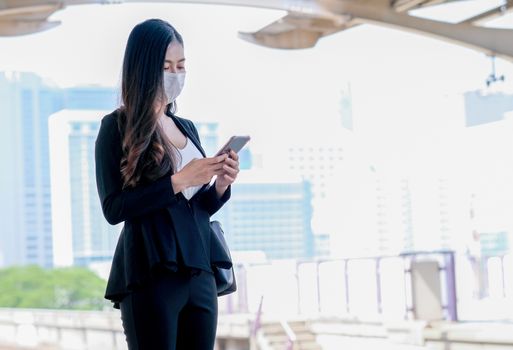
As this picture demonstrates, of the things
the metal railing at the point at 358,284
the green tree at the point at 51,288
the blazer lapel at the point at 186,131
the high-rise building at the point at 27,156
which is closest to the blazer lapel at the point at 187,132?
the blazer lapel at the point at 186,131

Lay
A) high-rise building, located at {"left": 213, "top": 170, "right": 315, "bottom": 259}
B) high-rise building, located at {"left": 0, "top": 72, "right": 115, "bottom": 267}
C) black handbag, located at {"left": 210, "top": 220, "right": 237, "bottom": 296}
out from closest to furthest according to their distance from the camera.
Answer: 1. black handbag, located at {"left": 210, "top": 220, "right": 237, "bottom": 296}
2. high-rise building, located at {"left": 0, "top": 72, "right": 115, "bottom": 267}
3. high-rise building, located at {"left": 213, "top": 170, "right": 315, "bottom": 259}

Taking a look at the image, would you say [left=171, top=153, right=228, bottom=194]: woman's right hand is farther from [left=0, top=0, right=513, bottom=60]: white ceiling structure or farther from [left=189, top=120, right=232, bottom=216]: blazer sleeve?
[left=0, top=0, right=513, bottom=60]: white ceiling structure

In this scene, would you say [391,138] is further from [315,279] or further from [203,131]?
[203,131]

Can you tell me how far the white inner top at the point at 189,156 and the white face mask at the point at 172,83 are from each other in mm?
73

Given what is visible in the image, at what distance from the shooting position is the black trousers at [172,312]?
1172 millimetres

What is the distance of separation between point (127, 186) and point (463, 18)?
4.16 meters

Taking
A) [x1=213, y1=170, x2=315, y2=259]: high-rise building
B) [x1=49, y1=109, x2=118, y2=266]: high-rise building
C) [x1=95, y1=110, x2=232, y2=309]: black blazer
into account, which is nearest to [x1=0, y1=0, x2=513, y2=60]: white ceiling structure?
[x1=49, y1=109, x2=118, y2=266]: high-rise building

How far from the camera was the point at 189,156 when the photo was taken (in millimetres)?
1287

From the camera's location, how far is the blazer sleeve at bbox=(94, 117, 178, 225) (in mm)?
1180

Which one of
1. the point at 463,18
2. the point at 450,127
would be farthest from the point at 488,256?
the point at 463,18

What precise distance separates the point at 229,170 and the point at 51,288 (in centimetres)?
319

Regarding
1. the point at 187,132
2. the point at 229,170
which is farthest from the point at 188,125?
the point at 229,170

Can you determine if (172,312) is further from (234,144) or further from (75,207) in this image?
(75,207)

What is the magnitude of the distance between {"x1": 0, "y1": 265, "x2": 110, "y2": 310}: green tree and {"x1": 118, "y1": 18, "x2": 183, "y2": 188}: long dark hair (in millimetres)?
3050
